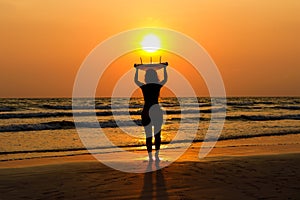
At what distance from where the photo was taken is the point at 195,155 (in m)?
13.2

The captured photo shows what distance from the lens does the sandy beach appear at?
7234mm

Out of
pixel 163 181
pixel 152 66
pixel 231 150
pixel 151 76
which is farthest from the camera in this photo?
pixel 231 150

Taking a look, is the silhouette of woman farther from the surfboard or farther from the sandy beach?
the sandy beach

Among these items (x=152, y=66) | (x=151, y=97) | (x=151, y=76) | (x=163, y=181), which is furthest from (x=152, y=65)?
(x=163, y=181)

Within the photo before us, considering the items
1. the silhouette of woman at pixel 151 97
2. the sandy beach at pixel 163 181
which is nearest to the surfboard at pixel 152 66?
the silhouette of woman at pixel 151 97

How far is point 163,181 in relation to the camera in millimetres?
8188

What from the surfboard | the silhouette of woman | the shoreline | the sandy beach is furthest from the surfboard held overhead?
the shoreline

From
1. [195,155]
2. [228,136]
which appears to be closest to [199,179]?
[195,155]

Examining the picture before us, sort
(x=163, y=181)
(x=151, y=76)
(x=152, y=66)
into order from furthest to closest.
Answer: (x=151, y=76)
(x=152, y=66)
(x=163, y=181)

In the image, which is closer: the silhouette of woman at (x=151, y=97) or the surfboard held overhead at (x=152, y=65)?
the surfboard held overhead at (x=152, y=65)

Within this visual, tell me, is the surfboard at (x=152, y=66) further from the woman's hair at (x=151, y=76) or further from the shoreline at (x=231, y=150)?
the shoreline at (x=231, y=150)

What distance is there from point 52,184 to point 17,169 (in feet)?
8.43

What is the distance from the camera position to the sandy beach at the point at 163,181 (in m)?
7.23

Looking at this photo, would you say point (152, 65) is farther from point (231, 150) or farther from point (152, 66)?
point (231, 150)
